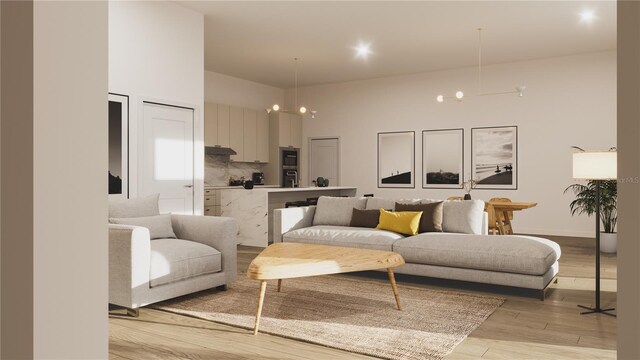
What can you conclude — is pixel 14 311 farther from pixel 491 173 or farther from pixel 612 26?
pixel 491 173

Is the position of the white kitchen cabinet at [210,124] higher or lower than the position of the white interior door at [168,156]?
higher

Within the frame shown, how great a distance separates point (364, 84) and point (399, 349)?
7.95 metres

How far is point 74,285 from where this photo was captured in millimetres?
834

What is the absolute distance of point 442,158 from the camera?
9203 millimetres

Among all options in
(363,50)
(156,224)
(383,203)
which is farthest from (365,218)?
(363,50)

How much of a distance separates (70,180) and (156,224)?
3487mm

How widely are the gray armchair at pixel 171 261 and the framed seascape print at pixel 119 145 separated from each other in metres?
0.98

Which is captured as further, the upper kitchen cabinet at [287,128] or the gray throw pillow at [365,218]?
the upper kitchen cabinet at [287,128]

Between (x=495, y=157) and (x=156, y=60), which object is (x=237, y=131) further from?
(x=495, y=157)

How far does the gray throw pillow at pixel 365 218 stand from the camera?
536 cm

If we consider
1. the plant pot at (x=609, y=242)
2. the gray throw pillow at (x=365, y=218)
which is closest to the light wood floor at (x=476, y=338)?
the gray throw pillow at (x=365, y=218)

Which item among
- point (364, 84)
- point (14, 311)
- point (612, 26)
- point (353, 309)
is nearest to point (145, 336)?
point (353, 309)

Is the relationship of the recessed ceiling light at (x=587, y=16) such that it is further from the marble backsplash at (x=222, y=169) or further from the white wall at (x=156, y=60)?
the marble backsplash at (x=222, y=169)

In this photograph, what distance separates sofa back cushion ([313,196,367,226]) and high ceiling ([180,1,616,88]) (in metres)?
2.33
